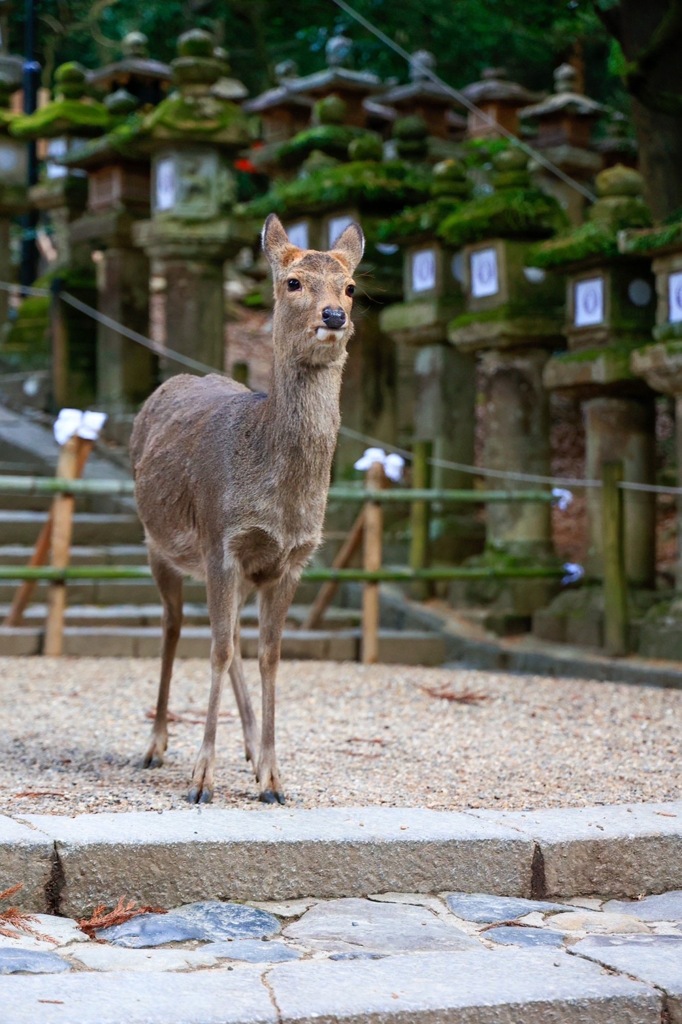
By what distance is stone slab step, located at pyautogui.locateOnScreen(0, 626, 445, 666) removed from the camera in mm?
9320

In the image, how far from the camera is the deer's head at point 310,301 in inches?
192

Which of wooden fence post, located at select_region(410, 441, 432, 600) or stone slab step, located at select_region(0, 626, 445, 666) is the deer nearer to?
stone slab step, located at select_region(0, 626, 445, 666)

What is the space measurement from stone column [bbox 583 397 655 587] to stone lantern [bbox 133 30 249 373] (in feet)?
13.0

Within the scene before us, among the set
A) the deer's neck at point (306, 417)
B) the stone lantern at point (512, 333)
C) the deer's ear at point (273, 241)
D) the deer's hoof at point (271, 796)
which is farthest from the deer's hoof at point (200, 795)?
the stone lantern at point (512, 333)

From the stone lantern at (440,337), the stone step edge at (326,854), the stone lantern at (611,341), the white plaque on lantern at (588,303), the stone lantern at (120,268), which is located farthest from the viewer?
the stone lantern at (120,268)

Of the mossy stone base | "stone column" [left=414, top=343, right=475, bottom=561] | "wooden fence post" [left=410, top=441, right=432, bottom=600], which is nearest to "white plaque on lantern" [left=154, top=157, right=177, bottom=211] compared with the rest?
"stone column" [left=414, top=343, right=475, bottom=561]

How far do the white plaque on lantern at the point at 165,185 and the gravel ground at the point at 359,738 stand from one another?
466cm

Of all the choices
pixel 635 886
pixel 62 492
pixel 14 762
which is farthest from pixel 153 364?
pixel 635 886

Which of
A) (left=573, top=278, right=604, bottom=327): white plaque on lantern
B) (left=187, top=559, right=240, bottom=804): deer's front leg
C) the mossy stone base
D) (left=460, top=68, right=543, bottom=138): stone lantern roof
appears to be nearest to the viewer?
(left=187, top=559, right=240, bottom=804): deer's front leg

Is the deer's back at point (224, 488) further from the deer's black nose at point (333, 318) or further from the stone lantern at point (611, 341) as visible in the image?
the stone lantern at point (611, 341)

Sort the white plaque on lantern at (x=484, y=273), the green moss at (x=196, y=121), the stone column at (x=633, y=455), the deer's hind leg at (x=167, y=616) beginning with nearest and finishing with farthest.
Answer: the deer's hind leg at (x=167, y=616)
the stone column at (x=633, y=455)
the white plaque on lantern at (x=484, y=273)
the green moss at (x=196, y=121)

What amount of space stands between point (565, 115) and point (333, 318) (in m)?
10.4

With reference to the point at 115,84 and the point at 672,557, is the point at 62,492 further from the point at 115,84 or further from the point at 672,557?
the point at 115,84

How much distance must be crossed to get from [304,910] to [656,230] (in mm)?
5587
